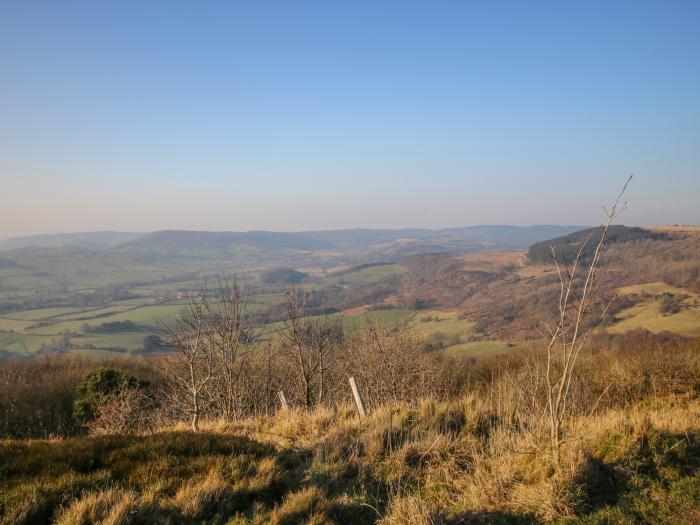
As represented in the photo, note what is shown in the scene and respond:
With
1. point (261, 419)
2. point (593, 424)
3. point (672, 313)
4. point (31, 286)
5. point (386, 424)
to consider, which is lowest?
point (31, 286)

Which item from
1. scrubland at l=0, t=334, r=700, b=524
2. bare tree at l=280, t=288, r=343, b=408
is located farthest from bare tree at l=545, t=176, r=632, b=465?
bare tree at l=280, t=288, r=343, b=408

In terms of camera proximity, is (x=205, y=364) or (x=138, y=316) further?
(x=138, y=316)

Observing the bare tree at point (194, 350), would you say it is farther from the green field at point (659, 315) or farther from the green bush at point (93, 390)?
the green field at point (659, 315)

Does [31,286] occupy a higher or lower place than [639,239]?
lower

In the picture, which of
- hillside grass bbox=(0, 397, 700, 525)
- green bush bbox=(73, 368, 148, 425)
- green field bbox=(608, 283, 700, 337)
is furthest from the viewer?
green field bbox=(608, 283, 700, 337)

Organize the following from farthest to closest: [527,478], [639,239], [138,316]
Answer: [639,239] → [138,316] → [527,478]

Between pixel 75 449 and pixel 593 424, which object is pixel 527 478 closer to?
pixel 593 424

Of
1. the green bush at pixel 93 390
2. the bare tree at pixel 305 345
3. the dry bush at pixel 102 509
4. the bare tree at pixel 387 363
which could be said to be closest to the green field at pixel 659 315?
the bare tree at pixel 387 363

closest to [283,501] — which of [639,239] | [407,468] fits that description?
[407,468]

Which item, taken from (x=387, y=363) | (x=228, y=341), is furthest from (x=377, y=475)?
(x=387, y=363)

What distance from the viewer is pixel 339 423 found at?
314 inches

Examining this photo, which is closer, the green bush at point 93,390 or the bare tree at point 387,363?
the green bush at point 93,390

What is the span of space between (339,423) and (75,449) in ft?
14.5

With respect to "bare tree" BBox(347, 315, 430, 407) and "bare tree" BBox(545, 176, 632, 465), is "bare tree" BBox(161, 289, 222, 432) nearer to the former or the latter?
"bare tree" BBox(545, 176, 632, 465)
